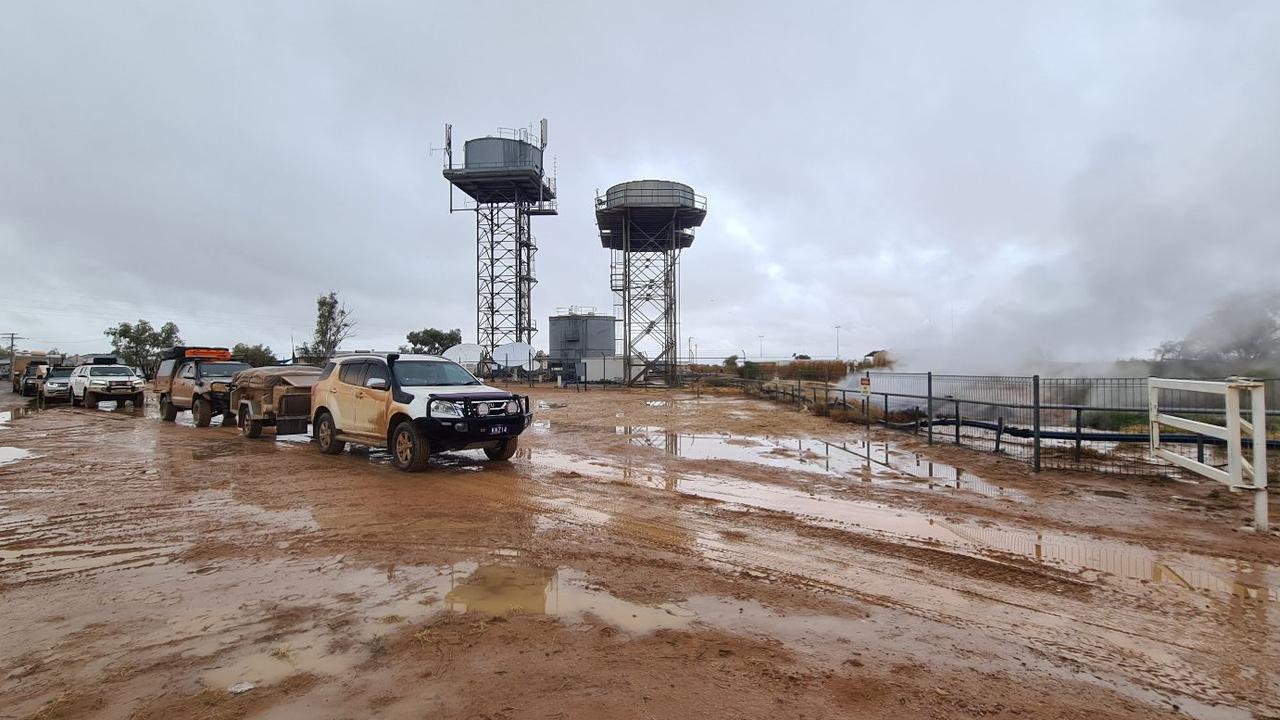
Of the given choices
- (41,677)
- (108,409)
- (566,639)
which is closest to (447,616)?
(566,639)

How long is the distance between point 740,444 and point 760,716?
36.3 ft

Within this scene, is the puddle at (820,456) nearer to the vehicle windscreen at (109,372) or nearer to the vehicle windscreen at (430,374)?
the vehicle windscreen at (430,374)

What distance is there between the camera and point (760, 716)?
2994 mm

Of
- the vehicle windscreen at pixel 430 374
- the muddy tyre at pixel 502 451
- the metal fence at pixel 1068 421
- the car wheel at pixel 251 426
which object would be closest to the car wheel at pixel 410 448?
the vehicle windscreen at pixel 430 374

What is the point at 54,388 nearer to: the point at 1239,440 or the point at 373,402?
the point at 373,402

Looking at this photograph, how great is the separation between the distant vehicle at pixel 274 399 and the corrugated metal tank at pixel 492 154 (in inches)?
1747

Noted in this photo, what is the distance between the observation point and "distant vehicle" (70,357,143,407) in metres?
23.2

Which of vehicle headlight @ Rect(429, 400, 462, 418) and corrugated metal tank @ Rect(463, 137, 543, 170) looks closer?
vehicle headlight @ Rect(429, 400, 462, 418)

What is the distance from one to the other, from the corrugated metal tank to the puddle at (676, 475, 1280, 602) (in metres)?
52.9

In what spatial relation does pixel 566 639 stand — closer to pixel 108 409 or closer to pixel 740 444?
pixel 740 444

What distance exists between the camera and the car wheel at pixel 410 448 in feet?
32.0

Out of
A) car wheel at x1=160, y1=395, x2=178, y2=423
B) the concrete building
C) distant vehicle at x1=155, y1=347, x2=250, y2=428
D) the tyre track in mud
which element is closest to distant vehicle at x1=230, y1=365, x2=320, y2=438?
distant vehicle at x1=155, y1=347, x2=250, y2=428

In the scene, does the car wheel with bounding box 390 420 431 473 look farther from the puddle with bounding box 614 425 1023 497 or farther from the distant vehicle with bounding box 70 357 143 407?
the distant vehicle with bounding box 70 357 143 407

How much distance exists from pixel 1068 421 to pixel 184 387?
23.2m
